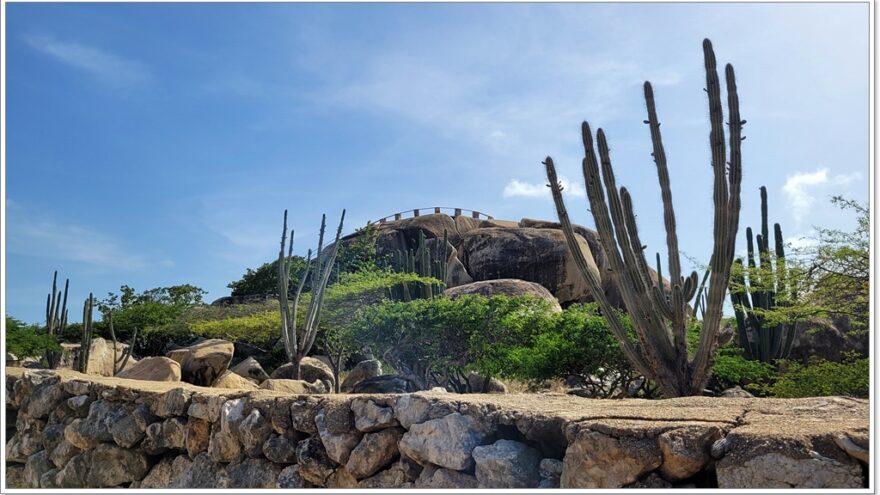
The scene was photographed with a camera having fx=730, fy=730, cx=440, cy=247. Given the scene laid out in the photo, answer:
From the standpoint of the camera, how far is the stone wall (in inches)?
129

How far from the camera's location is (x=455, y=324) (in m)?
12.2

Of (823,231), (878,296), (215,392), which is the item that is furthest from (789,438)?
(823,231)

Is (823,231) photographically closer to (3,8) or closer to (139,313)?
(3,8)

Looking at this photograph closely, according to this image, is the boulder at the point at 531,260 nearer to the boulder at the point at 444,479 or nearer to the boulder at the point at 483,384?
the boulder at the point at 483,384

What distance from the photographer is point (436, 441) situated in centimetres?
418

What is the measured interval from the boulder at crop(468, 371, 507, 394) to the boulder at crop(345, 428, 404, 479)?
763 centimetres

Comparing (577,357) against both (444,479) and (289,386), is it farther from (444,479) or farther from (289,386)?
(444,479)

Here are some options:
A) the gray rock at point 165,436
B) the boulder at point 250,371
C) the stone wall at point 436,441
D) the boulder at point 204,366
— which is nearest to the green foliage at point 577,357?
the boulder at point 204,366

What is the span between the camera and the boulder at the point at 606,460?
3443mm

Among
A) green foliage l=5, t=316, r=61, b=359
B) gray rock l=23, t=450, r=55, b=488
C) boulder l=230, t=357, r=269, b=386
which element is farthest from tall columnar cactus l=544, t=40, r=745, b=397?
green foliage l=5, t=316, r=61, b=359

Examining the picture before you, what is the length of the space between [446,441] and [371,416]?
66cm

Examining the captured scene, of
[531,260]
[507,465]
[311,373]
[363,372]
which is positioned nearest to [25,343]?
[311,373]

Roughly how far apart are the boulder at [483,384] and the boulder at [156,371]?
4841 millimetres

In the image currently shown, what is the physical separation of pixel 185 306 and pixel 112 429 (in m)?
23.7
